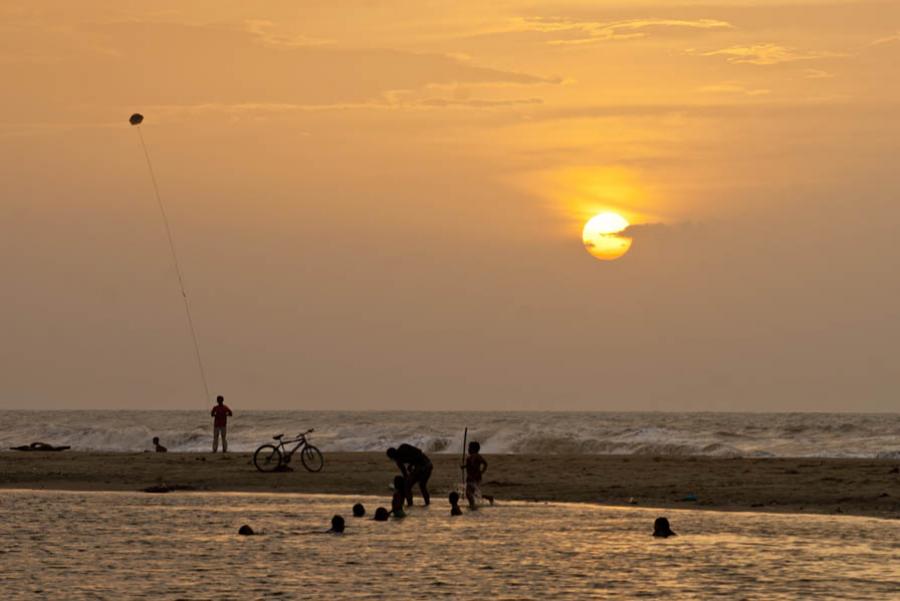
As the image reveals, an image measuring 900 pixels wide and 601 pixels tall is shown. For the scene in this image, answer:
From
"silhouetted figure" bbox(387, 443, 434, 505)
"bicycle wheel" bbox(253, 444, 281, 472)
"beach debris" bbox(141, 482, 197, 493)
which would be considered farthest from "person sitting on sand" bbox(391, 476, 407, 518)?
"bicycle wheel" bbox(253, 444, 281, 472)

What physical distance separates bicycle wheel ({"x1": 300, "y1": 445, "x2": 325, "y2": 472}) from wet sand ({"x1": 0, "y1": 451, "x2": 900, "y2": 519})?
335 millimetres

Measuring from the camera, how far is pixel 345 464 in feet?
140

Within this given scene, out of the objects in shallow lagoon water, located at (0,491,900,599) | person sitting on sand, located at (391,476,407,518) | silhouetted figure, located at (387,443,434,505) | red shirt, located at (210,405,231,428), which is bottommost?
shallow lagoon water, located at (0,491,900,599)

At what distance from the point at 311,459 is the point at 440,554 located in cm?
1973

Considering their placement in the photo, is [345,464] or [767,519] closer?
[767,519]

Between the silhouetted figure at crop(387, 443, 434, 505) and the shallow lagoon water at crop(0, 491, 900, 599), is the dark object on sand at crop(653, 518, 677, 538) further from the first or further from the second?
the silhouetted figure at crop(387, 443, 434, 505)

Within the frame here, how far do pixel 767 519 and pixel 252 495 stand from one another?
12974mm

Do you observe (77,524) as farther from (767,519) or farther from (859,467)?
(859,467)

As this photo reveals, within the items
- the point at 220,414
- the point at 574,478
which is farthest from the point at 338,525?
the point at 220,414

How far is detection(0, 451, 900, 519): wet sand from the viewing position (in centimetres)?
3073

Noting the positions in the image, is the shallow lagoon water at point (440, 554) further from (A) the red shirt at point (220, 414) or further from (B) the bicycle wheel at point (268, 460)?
(A) the red shirt at point (220, 414)

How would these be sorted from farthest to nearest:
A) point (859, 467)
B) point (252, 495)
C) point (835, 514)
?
point (859, 467) < point (252, 495) < point (835, 514)

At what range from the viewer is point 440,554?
70.4ft

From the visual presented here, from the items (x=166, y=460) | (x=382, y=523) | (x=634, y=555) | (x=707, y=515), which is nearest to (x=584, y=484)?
(x=707, y=515)
